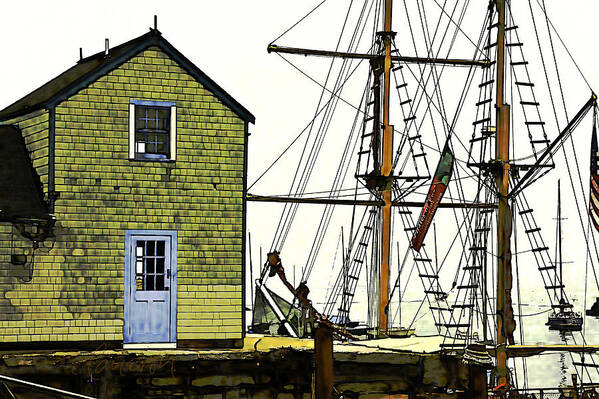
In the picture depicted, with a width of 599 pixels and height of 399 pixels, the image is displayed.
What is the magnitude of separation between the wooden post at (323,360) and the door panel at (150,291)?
12.7 ft

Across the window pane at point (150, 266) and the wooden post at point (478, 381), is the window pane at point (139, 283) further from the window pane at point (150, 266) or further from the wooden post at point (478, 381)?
the wooden post at point (478, 381)

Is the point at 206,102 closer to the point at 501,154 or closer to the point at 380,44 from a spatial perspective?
the point at 380,44

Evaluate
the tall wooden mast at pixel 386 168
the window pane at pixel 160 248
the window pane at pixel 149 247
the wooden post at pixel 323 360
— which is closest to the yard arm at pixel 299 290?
the window pane at pixel 160 248

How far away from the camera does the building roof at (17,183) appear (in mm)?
25062

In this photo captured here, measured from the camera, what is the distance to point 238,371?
83.8 ft

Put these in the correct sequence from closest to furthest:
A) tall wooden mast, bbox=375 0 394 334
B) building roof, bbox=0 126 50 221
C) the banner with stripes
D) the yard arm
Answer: building roof, bbox=0 126 50 221
the yard arm
the banner with stripes
tall wooden mast, bbox=375 0 394 334

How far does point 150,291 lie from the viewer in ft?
84.0

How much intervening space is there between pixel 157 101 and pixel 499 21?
19.4 metres

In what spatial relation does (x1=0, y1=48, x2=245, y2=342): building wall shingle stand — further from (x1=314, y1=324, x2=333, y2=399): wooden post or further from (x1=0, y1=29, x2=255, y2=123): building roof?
(x1=314, y1=324, x2=333, y2=399): wooden post

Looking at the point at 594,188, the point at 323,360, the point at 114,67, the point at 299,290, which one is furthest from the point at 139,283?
the point at 594,188

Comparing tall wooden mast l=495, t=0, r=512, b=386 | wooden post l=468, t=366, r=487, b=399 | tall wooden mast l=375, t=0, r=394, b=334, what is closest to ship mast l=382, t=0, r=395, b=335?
tall wooden mast l=375, t=0, r=394, b=334

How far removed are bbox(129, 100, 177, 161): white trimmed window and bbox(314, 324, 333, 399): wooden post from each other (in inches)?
221

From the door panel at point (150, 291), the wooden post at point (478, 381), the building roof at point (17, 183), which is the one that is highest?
the building roof at point (17, 183)

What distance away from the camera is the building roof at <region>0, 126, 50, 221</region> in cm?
2506
